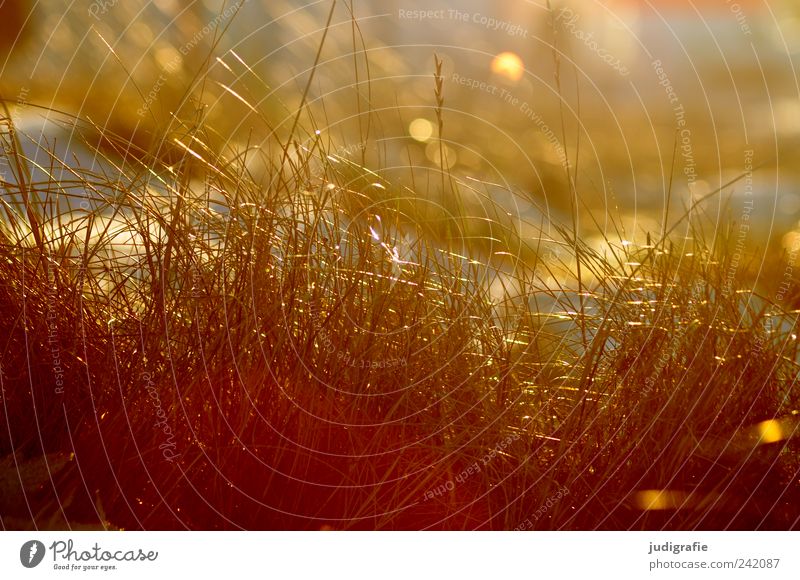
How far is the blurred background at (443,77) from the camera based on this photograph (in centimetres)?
151

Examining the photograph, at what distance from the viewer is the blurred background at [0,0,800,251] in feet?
4.96

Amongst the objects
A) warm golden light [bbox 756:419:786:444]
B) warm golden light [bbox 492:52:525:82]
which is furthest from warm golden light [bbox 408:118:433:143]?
warm golden light [bbox 756:419:786:444]

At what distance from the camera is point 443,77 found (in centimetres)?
147

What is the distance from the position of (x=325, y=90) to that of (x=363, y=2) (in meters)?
0.21

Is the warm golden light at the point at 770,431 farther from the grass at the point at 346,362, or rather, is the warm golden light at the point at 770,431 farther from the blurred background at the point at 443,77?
the blurred background at the point at 443,77

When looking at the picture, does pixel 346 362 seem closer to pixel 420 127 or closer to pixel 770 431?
pixel 770 431

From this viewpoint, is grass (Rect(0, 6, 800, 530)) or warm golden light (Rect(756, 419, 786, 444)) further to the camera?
warm golden light (Rect(756, 419, 786, 444))

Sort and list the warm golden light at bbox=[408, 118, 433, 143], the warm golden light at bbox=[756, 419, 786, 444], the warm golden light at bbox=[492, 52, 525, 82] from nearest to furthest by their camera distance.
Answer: the warm golden light at bbox=[756, 419, 786, 444], the warm golden light at bbox=[492, 52, 525, 82], the warm golden light at bbox=[408, 118, 433, 143]

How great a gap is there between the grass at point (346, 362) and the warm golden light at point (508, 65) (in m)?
0.40

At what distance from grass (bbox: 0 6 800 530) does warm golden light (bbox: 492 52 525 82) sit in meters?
0.40

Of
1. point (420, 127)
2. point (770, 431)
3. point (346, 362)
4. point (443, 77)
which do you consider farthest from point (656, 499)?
point (420, 127)
